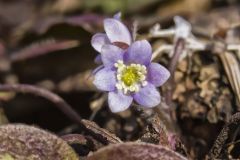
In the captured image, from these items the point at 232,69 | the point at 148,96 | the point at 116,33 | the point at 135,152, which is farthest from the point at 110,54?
the point at 232,69

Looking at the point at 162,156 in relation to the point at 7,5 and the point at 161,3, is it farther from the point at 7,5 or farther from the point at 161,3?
the point at 7,5

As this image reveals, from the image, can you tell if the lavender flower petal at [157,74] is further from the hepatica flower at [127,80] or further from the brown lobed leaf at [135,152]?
the brown lobed leaf at [135,152]

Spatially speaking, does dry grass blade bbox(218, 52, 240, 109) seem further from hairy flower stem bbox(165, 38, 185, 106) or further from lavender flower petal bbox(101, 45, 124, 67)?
lavender flower petal bbox(101, 45, 124, 67)

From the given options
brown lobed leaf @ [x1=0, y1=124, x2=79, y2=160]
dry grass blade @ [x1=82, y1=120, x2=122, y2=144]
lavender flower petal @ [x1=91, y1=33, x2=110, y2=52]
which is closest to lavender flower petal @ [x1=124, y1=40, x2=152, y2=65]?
lavender flower petal @ [x1=91, y1=33, x2=110, y2=52]

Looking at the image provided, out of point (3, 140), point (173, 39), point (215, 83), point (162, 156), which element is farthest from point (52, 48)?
point (162, 156)

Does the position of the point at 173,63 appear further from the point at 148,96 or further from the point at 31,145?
the point at 31,145

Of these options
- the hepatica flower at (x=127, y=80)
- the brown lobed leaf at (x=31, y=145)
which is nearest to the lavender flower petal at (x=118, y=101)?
the hepatica flower at (x=127, y=80)
